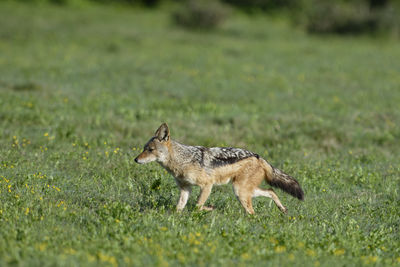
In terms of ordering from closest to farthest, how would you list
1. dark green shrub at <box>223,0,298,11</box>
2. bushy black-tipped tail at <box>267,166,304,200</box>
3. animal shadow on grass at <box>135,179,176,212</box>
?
animal shadow on grass at <box>135,179,176,212</box> < bushy black-tipped tail at <box>267,166,304,200</box> < dark green shrub at <box>223,0,298,11</box>

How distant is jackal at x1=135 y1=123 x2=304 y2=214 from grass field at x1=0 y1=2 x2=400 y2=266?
0.36m

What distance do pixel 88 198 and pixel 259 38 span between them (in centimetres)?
2592

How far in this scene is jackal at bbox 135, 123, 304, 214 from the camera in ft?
24.2

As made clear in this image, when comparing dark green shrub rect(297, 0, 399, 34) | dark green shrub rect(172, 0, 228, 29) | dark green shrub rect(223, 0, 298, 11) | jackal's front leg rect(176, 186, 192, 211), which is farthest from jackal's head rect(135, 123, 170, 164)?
dark green shrub rect(223, 0, 298, 11)

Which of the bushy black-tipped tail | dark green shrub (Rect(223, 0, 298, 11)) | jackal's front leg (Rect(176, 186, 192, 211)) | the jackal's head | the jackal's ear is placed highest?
the jackal's ear

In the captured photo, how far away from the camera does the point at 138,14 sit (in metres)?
39.8

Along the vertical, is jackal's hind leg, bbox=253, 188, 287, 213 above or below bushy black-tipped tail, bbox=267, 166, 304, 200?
below

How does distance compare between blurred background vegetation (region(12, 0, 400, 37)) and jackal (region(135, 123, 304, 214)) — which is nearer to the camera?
jackal (region(135, 123, 304, 214))

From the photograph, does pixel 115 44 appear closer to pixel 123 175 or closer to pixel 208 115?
pixel 208 115

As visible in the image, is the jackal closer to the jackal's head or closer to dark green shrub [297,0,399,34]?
the jackal's head

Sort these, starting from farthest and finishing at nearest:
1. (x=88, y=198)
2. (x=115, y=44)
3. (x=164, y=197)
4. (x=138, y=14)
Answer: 1. (x=138, y=14)
2. (x=115, y=44)
3. (x=164, y=197)
4. (x=88, y=198)

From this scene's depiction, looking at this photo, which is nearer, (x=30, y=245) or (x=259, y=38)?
(x=30, y=245)

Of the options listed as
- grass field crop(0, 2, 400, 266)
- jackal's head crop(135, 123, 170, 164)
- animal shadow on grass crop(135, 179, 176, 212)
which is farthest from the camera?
animal shadow on grass crop(135, 179, 176, 212)

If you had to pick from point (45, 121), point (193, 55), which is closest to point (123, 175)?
point (45, 121)
